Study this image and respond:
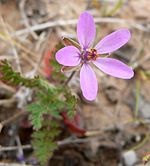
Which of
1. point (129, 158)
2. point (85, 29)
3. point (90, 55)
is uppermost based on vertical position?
point (85, 29)

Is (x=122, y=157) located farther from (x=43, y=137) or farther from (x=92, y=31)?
(x=92, y=31)

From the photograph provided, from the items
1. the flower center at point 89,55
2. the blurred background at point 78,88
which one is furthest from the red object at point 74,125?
the flower center at point 89,55

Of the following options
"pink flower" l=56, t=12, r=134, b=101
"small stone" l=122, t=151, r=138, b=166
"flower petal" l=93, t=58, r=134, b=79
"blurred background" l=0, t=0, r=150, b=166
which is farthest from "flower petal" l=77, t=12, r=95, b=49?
"small stone" l=122, t=151, r=138, b=166

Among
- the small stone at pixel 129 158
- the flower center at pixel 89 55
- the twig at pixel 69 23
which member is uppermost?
the twig at pixel 69 23

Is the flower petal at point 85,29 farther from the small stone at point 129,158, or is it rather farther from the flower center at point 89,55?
the small stone at point 129,158

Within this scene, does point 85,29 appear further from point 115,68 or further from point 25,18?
point 25,18

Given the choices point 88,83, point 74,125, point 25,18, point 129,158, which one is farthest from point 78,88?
point 88,83

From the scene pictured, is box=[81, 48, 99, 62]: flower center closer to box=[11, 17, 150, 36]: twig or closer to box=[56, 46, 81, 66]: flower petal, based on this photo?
box=[56, 46, 81, 66]: flower petal
